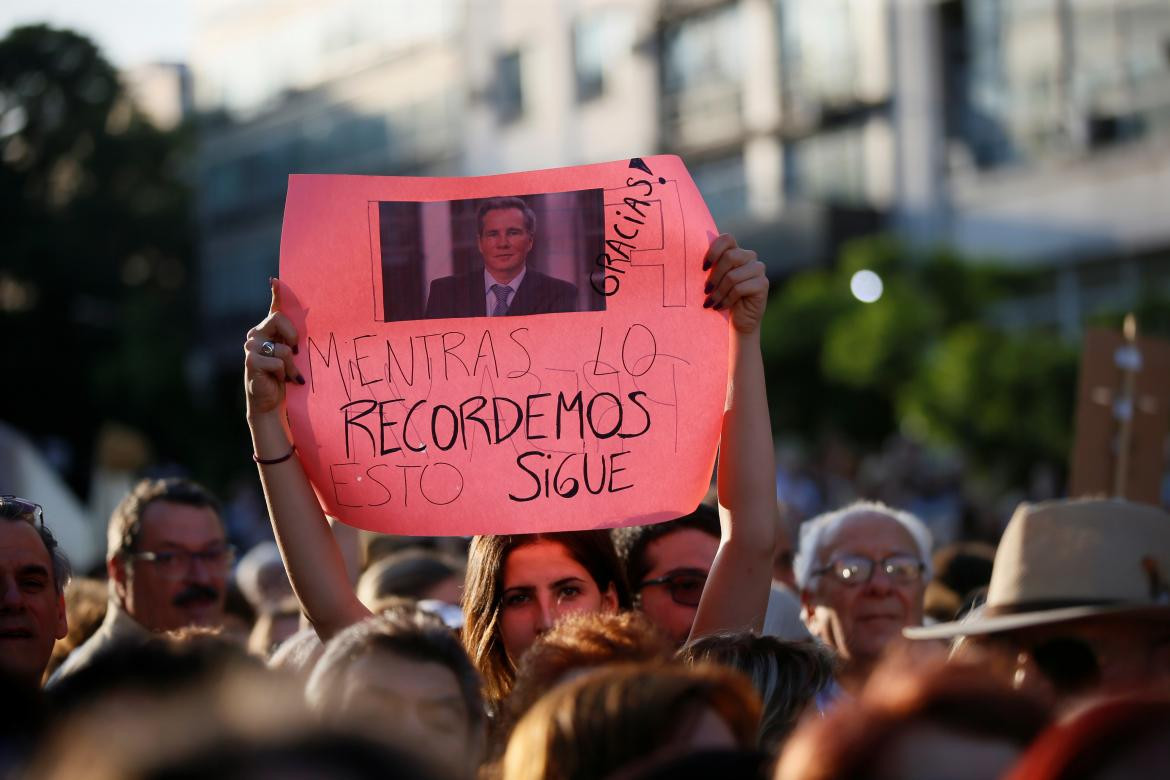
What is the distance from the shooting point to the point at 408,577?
5070mm

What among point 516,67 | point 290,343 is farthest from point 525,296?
point 516,67

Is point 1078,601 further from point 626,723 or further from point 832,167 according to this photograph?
point 832,167

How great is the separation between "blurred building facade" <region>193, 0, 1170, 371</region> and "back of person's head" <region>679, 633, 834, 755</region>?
2115cm

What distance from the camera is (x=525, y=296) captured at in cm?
347

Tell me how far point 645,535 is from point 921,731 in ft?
7.37

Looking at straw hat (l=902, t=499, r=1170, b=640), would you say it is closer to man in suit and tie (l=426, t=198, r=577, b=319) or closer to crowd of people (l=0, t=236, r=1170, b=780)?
crowd of people (l=0, t=236, r=1170, b=780)

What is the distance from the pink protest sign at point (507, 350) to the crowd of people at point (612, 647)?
9 cm

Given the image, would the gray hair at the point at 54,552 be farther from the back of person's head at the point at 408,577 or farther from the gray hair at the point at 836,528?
the gray hair at the point at 836,528

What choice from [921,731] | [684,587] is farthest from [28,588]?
[921,731]

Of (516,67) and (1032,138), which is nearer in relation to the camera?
(1032,138)

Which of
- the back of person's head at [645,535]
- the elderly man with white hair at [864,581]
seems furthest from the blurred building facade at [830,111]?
the back of person's head at [645,535]

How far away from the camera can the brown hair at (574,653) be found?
7.99 feet

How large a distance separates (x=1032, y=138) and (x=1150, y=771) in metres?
24.8

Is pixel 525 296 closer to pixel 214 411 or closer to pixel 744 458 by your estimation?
pixel 744 458
